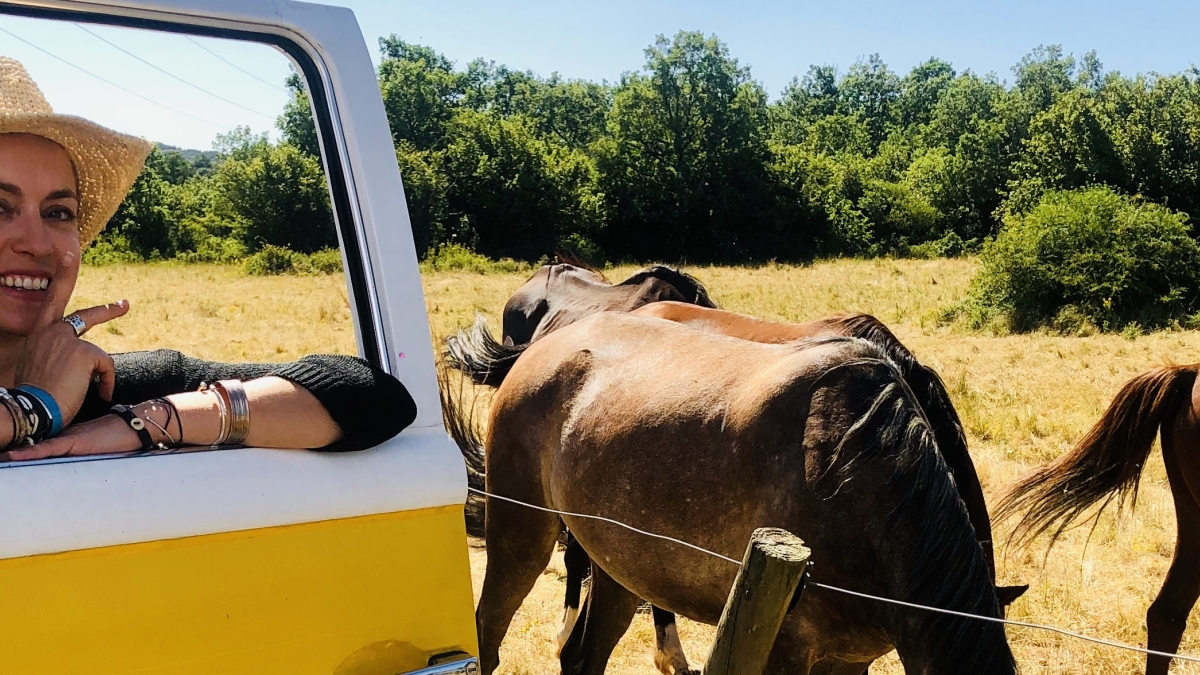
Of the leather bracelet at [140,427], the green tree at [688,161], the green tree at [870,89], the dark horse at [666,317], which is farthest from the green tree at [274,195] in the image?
the green tree at [870,89]

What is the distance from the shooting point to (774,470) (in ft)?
8.54

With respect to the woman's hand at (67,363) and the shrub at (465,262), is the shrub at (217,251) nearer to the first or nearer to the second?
the woman's hand at (67,363)

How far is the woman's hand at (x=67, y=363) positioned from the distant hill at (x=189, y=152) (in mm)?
323

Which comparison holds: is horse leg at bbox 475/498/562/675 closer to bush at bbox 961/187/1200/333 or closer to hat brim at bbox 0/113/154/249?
hat brim at bbox 0/113/154/249

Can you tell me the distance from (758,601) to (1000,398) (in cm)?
831

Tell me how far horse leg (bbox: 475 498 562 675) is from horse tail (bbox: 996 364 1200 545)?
7.24ft

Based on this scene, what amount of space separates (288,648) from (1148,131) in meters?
30.3

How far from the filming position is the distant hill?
1.55 meters

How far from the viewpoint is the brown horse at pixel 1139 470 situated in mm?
3977

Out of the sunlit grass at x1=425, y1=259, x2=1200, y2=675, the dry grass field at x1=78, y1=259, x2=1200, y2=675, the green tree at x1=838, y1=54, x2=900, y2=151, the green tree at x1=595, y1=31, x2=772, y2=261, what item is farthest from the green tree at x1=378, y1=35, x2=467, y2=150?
the green tree at x1=838, y1=54, x2=900, y2=151

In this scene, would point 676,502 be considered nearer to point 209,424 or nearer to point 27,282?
point 209,424

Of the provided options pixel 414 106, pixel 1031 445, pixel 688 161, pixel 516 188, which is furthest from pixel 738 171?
pixel 1031 445

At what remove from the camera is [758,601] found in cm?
170

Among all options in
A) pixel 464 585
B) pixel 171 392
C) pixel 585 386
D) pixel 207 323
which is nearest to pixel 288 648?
pixel 464 585
